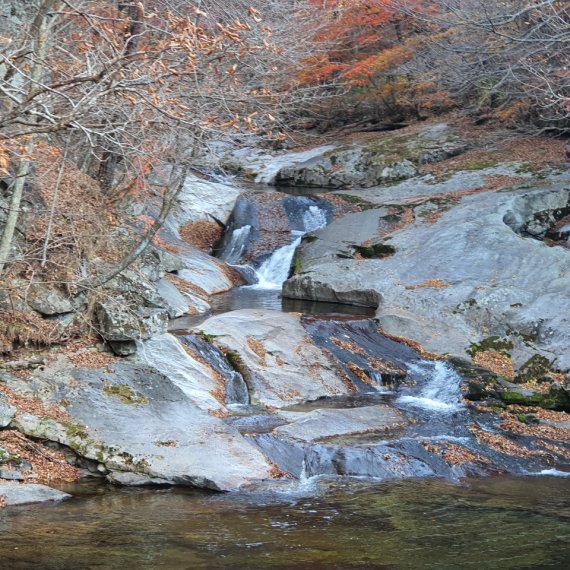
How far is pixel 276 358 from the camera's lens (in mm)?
11766

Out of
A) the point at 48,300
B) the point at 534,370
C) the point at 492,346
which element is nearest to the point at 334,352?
the point at 492,346

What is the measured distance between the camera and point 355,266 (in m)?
16.2

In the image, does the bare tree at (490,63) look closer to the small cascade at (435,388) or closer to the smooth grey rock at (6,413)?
the small cascade at (435,388)

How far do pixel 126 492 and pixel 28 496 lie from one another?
3.26ft

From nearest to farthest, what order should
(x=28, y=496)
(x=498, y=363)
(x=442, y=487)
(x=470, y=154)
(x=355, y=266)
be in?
(x=28, y=496)
(x=442, y=487)
(x=498, y=363)
(x=355, y=266)
(x=470, y=154)

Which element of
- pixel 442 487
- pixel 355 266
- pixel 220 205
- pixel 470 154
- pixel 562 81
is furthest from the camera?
pixel 470 154

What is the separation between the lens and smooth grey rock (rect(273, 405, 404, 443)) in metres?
9.34

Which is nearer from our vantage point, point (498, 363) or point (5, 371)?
point (5, 371)

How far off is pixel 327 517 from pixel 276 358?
479cm

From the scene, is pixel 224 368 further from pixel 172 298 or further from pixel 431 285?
pixel 431 285

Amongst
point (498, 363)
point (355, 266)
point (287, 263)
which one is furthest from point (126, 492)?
point (287, 263)

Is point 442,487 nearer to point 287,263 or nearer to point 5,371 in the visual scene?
point 5,371

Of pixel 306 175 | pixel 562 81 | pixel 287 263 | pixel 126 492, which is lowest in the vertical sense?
pixel 126 492

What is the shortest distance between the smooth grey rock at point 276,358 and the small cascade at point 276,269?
4.67 meters
